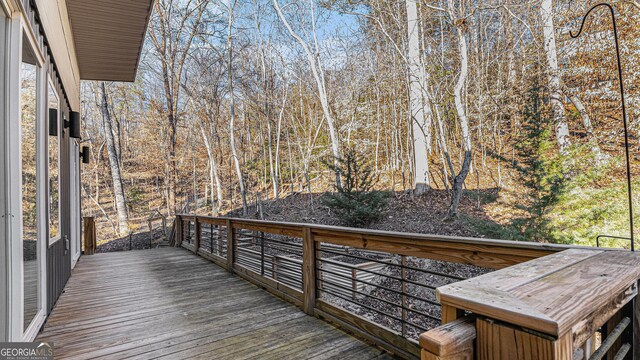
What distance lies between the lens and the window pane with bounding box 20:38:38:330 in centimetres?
205

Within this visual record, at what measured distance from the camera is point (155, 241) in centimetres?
1091

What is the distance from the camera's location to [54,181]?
128 inches

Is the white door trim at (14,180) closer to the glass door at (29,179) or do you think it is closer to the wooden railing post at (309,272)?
the glass door at (29,179)

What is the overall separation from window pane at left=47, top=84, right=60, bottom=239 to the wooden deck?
0.85m

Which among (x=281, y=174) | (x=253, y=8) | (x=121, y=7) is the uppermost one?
(x=253, y=8)

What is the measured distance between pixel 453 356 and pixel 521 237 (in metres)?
6.52

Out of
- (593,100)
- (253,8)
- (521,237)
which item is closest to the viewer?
(521,237)

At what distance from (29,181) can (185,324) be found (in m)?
1.64

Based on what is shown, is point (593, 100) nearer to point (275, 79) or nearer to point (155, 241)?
point (275, 79)

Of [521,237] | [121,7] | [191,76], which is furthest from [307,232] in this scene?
[191,76]

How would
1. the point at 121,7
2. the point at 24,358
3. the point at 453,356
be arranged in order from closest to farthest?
the point at 453,356, the point at 24,358, the point at 121,7

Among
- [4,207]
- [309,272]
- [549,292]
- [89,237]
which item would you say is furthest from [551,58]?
[89,237]

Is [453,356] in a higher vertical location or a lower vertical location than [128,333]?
higher

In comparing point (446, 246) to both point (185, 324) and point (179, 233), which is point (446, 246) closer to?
point (185, 324)
